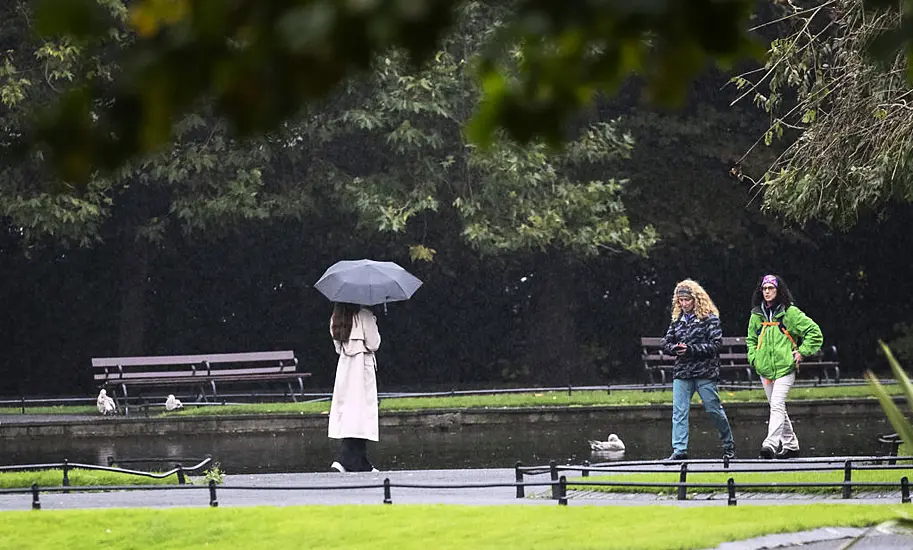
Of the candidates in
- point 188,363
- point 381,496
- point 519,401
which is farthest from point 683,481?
point 188,363

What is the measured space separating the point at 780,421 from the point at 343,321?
4.36 m

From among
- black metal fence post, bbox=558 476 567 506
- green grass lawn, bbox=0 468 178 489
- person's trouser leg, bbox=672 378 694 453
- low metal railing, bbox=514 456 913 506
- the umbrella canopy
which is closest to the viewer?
black metal fence post, bbox=558 476 567 506

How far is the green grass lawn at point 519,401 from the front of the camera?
2272cm

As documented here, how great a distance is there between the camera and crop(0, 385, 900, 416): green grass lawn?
22719mm

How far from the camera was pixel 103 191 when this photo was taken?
2691 cm

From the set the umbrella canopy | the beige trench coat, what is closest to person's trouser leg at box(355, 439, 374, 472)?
the beige trench coat

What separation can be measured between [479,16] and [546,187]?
127 inches

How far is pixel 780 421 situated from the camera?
→ 15.4 metres

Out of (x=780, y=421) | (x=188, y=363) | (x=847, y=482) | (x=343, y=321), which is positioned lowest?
(x=847, y=482)

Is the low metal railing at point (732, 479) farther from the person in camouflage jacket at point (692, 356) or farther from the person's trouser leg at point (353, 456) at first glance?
the person's trouser leg at point (353, 456)

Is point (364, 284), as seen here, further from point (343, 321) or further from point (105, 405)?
point (105, 405)

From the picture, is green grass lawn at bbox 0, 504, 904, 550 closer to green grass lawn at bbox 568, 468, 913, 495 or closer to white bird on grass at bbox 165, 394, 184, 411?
green grass lawn at bbox 568, 468, 913, 495

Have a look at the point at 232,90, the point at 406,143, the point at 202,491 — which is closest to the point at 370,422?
the point at 202,491

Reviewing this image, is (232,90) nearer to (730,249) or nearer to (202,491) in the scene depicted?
(202,491)
